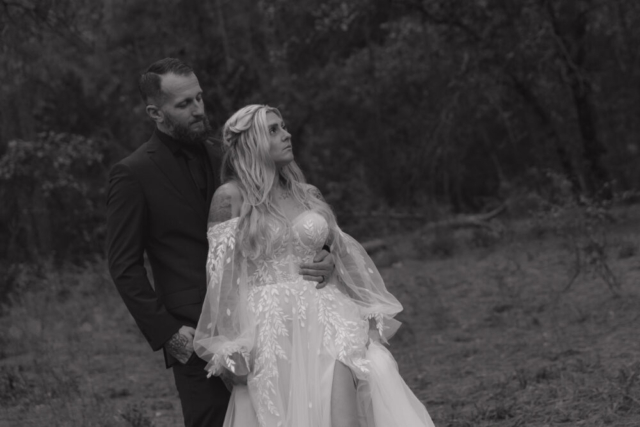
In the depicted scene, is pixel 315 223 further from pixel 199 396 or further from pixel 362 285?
pixel 199 396

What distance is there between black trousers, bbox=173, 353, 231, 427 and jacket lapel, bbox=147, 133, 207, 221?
703mm

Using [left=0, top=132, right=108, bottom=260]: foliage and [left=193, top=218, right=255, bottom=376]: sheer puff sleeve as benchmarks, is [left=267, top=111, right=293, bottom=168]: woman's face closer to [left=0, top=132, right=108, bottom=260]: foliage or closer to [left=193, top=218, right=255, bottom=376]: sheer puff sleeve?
[left=193, top=218, right=255, bottom=376]: sheer puff sleeve

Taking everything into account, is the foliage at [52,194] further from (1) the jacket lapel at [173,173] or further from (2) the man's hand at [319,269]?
(2) the man's hand at [319,269]

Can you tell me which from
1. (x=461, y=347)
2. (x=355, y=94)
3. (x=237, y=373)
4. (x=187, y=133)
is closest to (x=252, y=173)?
(x=187, y=133)

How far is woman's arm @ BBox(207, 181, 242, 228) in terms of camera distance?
430 cm

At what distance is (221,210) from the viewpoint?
4.30 metres

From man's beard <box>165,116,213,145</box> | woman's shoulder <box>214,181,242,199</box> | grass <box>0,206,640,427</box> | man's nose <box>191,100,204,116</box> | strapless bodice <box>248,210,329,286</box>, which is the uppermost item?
man's nose <box>191,100,204,116</box>

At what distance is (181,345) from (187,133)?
93cm

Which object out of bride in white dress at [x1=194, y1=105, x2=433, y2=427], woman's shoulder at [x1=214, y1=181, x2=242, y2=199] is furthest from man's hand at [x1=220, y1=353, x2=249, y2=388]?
woman's shoulder at [x1=214, y1=181, x2=242, y2=199]

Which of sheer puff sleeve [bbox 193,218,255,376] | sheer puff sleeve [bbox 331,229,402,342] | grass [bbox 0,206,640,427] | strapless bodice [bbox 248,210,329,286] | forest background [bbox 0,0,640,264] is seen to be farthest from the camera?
forest background [bbox 0,0,640,264]

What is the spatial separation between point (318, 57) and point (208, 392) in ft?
49.9

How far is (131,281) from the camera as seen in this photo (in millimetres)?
4125

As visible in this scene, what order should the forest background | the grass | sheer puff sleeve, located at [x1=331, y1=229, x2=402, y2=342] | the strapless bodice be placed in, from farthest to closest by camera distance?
1. the forest background
2. the grass
3. sheer puff sleeve, located at [x1=331, y1=229, x2=402, y2=342]
4. the strapless bodice

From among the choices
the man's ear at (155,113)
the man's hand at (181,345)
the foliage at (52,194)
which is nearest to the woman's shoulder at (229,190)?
the man's ear at (155,113)
